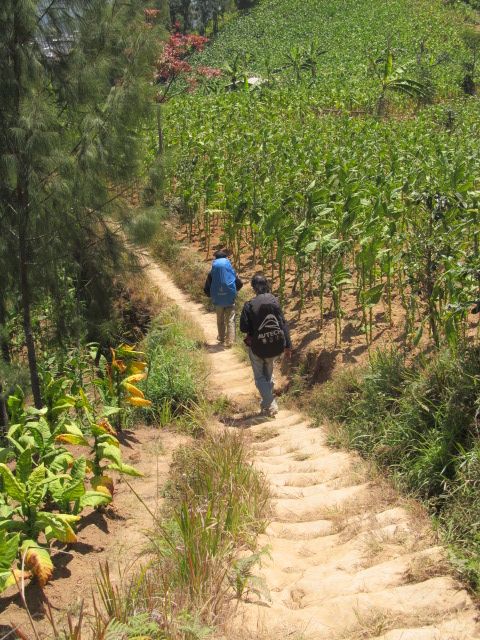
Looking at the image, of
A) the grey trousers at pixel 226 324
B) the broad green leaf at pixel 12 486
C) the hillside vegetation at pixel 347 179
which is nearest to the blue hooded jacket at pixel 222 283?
the grey trousers at pixel 226 324

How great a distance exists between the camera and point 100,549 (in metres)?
4.88

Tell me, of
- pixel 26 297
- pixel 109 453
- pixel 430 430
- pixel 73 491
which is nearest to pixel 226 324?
pixel 26 297

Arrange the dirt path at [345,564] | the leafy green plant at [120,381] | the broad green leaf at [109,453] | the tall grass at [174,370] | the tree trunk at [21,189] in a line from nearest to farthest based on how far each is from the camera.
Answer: the dirt path at [345,564], the broad green leaf at [109,453], the tree trunk at [21,189], the leafy green plant at [120,381], the tall grass at [174,370]

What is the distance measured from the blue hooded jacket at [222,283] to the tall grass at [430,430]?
11.1ft

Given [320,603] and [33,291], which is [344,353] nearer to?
[33,291]

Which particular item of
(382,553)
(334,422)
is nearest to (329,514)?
(382,553)

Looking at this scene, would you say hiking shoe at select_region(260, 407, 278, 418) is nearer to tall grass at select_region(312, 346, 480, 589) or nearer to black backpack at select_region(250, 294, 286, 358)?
black backpack at select_region(250, 294, 286, 358)

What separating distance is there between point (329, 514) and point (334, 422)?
6.61 ft

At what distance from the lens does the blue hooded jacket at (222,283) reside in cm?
1029

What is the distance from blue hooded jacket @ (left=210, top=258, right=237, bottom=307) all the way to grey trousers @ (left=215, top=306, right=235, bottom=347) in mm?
262

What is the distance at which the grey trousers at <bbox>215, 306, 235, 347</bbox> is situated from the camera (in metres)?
10.7

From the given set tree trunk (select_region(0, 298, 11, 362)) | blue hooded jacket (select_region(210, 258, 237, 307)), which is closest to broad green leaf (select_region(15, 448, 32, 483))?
tree trunk (select_region(0, 298, 11, 362))

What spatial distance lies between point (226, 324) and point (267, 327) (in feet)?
10.2

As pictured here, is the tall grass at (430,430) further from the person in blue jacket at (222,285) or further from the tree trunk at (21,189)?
the person in blue jacket at (222,285)
